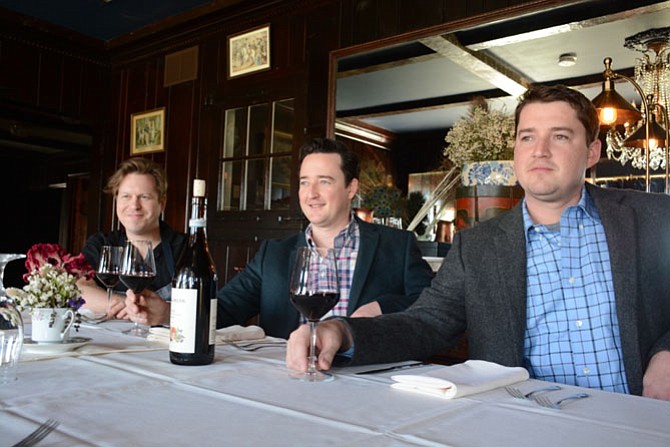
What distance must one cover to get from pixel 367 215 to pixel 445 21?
5.18 feet

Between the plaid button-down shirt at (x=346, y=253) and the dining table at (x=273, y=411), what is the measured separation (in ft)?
3.01

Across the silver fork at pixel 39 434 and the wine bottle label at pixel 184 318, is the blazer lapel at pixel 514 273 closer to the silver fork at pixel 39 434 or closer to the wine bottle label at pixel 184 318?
the wine bottle label at pixel 184 318

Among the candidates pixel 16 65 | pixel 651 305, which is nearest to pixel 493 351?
pixel 651 305

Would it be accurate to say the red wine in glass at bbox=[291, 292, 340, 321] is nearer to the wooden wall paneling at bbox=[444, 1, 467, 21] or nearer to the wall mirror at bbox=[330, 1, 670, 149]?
the wall mirror at bbox=[330, 1, 670, 149]

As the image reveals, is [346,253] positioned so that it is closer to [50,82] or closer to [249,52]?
[249,52]

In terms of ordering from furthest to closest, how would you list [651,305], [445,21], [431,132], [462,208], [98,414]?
[431,132], [445,21], [462,208], [651,305], [98,414]

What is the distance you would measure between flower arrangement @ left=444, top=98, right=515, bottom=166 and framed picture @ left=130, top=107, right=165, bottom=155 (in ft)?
9.42

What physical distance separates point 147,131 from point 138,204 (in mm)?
3003

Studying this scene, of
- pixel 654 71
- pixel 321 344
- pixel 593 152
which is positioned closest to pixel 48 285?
pixel 321 344

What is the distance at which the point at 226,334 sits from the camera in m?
1.44

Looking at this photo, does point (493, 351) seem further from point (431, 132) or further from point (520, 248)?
point (431, 132)

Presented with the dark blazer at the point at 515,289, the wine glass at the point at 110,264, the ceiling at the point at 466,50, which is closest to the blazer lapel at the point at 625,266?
the dark blazer at the point at 515,289

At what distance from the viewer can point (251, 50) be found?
452cm

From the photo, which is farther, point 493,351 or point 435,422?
point 493,351
